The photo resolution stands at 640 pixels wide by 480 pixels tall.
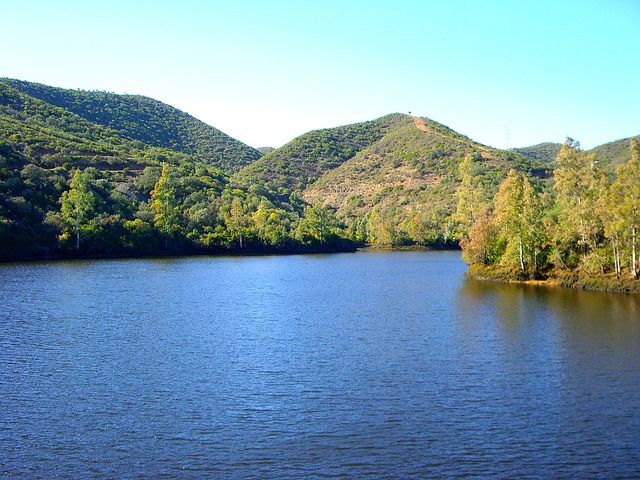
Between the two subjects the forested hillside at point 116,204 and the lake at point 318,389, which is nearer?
the lake at point 318,389

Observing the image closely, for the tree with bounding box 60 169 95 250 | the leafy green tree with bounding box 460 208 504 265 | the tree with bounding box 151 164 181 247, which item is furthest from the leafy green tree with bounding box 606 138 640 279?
the tree with bounding box 151 164 181 247

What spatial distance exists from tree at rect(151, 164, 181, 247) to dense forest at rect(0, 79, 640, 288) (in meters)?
0.23

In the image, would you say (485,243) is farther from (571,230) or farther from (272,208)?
(272,208)

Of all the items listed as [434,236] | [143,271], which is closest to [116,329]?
[143,271]

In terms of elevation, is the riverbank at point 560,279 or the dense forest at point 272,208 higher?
the dense forest at point 272,208

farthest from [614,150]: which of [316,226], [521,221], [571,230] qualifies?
[571,230]

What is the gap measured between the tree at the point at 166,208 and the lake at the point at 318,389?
63.8 metres

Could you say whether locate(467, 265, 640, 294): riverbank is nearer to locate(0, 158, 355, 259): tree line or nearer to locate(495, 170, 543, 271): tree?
locate(495, 170, 543, 271): tree

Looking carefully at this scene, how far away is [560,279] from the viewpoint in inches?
2303

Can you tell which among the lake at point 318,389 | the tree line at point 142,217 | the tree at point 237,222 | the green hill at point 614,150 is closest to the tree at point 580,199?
the lake at point 318,389

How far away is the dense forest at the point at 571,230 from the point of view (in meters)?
52.6

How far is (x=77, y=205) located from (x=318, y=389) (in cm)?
8472

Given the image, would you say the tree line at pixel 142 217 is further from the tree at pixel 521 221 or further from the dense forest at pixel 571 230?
the tree at pixel 521 221

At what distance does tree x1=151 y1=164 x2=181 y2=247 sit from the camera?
363 ft
